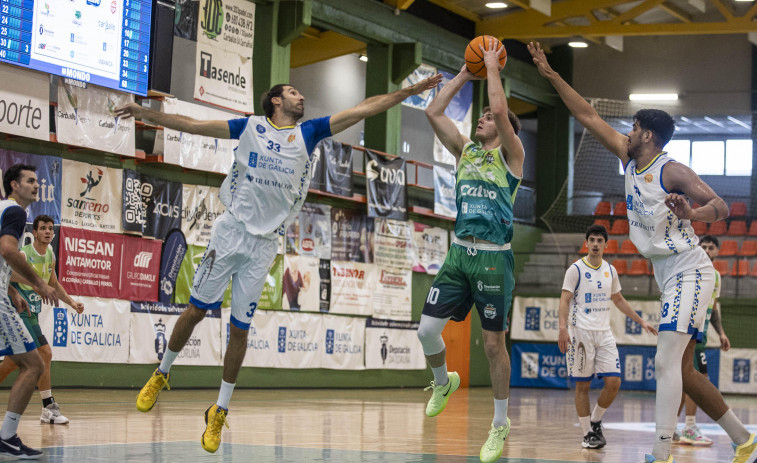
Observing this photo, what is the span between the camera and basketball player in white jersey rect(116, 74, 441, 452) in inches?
287

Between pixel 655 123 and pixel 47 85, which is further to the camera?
pixel 47 85

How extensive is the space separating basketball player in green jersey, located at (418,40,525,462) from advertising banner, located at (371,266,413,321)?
44.8 feet

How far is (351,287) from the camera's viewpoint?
67.2 ft

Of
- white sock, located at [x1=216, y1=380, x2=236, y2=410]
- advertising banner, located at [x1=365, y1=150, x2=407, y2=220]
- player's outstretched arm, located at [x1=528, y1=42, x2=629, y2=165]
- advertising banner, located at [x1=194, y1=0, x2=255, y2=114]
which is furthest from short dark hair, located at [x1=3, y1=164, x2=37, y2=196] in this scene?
advertising banner, located at [x1=365, y1=150, x2=407, y2=220]

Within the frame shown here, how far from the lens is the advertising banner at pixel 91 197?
1488 cm

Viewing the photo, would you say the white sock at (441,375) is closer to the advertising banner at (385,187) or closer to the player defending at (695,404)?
the player defending at (695,404)

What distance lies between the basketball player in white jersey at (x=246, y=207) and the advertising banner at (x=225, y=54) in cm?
985

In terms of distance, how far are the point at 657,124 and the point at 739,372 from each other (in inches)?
692

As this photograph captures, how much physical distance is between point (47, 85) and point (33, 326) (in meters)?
5.95

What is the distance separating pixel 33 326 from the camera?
923 cm

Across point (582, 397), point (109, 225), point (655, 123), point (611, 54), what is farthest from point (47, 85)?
point (611, 54)

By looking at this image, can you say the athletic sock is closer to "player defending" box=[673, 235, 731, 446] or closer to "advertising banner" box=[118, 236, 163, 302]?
"player defending" box=[673, 235, 731, 446]

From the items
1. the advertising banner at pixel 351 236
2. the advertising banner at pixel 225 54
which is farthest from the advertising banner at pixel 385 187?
the advertising banner at pixel 225 54

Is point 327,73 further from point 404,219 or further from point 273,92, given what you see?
point 273,92
